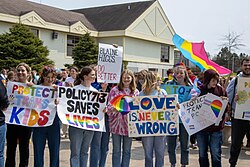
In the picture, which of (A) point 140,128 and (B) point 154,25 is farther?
(B) point 154,25

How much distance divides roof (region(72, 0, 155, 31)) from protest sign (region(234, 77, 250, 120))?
98.9ft

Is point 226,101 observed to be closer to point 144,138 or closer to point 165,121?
point 165,121

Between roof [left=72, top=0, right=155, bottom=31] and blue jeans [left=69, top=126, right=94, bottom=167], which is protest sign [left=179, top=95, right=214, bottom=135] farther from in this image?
roof [left=72, top=0, right=155, bottom=31]

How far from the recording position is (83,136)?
5.43m

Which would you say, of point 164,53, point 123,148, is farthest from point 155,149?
point 164,53

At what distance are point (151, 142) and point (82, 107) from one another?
4.41 feet

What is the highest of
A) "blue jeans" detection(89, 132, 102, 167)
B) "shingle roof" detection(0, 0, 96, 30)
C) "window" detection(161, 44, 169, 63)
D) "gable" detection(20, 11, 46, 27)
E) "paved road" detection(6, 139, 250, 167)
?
"shingle roof" detection(0, 0, 96, 30)

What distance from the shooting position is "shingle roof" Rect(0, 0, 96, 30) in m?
28.6

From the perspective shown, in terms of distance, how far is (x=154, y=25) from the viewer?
1570 inches

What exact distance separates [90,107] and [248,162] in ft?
13.8

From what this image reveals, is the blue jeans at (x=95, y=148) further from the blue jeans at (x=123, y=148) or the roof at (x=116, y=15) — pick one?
the roof at (x=116, y=15)

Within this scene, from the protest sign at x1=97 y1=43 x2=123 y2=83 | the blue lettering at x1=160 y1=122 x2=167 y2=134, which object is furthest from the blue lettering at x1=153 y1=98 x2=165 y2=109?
the protest sign at x1=97 y1=43 x2=123 y2=83

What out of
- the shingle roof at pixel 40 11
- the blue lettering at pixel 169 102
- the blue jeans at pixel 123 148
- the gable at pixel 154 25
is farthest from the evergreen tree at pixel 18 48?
the blue lettering at pixel 169 102

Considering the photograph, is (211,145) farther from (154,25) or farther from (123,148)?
(154,25)
